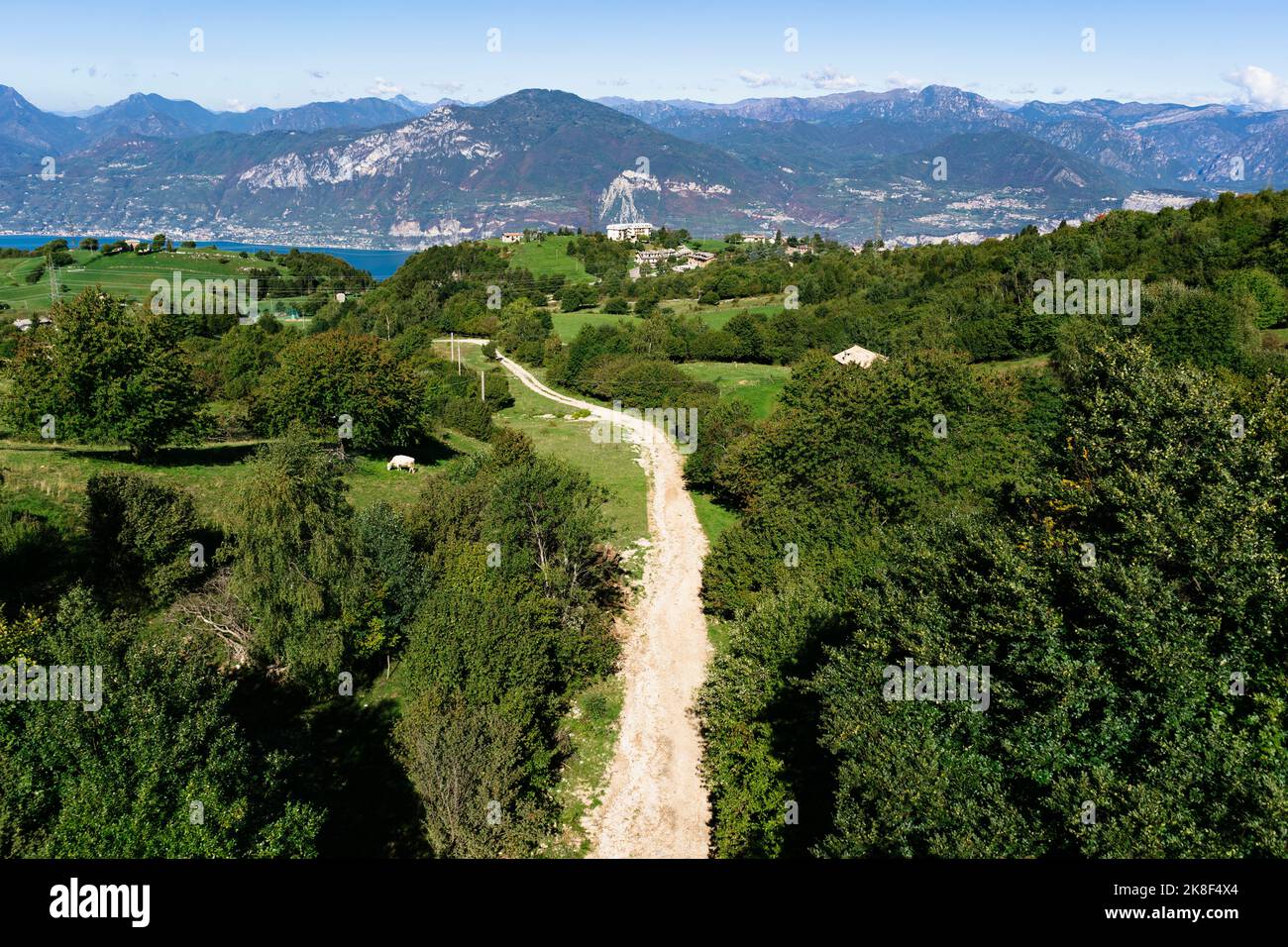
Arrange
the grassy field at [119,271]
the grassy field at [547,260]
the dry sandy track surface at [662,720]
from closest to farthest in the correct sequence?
1. the dry sandy track surface at [662,720]
2. the grassy field at [119,271]
3. the grassy field at [547,260]

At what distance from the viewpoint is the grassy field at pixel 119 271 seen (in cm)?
12169

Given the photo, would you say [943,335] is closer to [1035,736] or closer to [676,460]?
[676,460]

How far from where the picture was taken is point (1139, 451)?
15477 mm

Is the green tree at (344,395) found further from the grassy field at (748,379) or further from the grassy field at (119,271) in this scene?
the grassy field at (119,271)

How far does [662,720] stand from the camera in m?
27.0

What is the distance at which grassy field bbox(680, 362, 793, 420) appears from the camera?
71.2 m

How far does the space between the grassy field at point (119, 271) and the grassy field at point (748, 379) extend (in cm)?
9850

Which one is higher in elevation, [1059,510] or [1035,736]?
[1059,510]

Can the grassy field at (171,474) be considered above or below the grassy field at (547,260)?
below

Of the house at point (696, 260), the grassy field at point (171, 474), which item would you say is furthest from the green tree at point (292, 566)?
the house at point (696, 260)

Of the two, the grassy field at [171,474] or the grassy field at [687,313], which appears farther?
the grassy field at [687,313]
